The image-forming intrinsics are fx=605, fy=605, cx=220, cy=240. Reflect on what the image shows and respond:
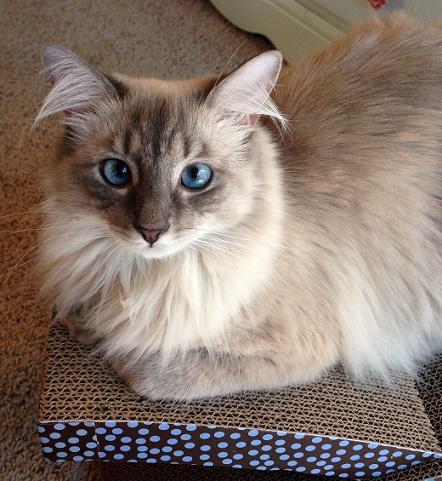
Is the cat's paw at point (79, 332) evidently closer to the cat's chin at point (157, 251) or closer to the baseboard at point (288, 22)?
the cat's chin at point (157, 251)

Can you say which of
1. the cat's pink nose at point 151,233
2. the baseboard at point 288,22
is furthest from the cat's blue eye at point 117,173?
the baseboard at point 288,22

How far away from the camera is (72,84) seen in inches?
45.3

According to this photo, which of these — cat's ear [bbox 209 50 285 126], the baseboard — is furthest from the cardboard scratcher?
the baseboard

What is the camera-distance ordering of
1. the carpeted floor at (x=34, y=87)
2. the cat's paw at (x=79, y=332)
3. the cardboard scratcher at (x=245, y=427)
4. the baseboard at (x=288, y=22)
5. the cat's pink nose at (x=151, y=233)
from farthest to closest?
the baseboard at (x=288, y=22), the carpeted floor at (x=34, y=87), the cat's paw at (x=79, y=332), the cardboard scratcher at (x=245, y=427), the cat's pink nose at (x=151, y=233)

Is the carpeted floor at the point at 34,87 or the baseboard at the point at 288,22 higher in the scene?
the baseboard at the point at 288,22

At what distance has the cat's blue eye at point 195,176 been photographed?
111 cm

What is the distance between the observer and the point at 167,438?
1.22 metres

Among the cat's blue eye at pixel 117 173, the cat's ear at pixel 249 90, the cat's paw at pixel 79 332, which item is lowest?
the cat's paw at pixel 79 332

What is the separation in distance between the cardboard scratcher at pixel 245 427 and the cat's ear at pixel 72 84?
0.50m

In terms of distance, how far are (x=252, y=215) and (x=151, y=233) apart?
0.21m

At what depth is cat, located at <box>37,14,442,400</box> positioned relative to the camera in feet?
3.65

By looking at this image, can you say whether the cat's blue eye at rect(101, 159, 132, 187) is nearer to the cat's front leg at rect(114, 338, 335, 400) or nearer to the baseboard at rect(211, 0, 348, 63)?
the cat's front leg at rect(114, 338, 335, 400)

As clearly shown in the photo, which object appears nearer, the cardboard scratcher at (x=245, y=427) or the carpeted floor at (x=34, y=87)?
the cardboard scratcher at (x=245, y=427)

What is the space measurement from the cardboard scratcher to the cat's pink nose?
14.5 inches
